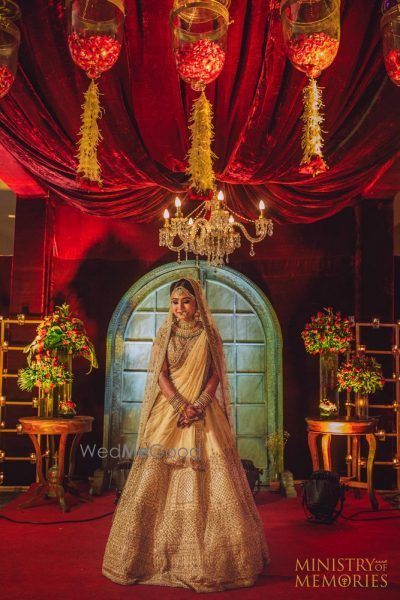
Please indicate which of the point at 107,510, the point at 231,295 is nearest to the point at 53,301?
the point at 231,295

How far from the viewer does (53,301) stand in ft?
24.5

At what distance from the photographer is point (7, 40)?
2.79 metres

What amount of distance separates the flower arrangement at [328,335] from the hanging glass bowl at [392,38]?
3.93 metres

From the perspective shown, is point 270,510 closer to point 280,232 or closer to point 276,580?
point 276,580

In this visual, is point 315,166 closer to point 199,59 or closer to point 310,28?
point 310,28

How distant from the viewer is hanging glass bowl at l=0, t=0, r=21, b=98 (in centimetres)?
277

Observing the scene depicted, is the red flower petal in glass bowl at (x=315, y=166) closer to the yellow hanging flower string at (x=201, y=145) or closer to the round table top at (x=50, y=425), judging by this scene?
the yellow hanging flower string at (x=201, y=145)

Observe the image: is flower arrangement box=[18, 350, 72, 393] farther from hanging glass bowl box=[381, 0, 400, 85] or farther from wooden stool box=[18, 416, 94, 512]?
hanging glass bowl box=[381, 0, 400, 85]

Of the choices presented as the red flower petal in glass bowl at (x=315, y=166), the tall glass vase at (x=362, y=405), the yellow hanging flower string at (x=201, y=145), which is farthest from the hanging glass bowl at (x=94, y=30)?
the tall glass vase at (x=362, y=405)

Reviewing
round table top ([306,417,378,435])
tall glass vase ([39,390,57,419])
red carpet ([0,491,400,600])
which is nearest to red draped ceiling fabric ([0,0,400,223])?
tall glass vase ([39,390,57,419])

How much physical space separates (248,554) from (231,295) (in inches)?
171

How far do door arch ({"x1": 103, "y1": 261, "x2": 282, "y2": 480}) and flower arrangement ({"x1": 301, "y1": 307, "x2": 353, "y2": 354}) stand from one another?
97 centimetres

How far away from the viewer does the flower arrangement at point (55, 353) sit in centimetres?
603

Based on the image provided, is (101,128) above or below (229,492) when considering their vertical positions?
above
